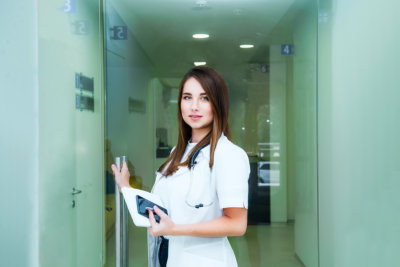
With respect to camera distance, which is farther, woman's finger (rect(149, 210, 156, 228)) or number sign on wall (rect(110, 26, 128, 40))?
number sign on wall (rect(110, 26, 128, 40))

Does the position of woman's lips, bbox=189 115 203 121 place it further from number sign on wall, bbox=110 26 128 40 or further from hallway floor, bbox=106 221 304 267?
hallway floor, bbox=106 221 304 267

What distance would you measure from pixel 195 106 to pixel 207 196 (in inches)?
12.5

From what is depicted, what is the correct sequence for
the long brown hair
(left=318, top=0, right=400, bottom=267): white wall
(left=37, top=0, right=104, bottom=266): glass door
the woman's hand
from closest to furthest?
the long brown hair
the woman's hand
(left=318, top=0, right=400, bottom=267): white wall
(left=37, top=0, right=104, bottom=266): glass door

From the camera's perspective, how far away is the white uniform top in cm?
129

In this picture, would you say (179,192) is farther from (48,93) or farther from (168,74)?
(168,74)

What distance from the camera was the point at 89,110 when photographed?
2.77m

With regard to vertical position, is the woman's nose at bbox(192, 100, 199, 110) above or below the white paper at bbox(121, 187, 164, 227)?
above

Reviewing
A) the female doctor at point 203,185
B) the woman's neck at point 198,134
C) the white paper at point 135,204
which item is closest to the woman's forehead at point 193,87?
the female doctor at point 203,185

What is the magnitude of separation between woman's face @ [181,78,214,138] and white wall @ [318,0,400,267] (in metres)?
1.27

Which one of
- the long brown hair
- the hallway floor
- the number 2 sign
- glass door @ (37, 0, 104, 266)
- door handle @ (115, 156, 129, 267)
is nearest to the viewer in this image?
the long brown hair

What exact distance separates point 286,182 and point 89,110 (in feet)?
5.12

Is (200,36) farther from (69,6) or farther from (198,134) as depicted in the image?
(198,134)

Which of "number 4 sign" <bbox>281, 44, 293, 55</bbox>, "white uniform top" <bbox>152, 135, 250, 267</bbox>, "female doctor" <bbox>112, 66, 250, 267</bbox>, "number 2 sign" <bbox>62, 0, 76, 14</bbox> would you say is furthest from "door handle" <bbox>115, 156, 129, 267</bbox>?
"number 4 sign" <bbox>281, 44, 293, 55</bbox>

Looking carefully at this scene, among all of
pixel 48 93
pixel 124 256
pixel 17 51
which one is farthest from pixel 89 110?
pixel 124 256
